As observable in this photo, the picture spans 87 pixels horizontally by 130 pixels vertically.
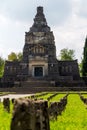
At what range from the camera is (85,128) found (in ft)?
40.8

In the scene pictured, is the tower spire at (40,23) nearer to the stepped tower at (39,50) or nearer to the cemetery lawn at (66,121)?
the stepped tower at (39,50)

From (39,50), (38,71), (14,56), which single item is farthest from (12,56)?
(38,71)

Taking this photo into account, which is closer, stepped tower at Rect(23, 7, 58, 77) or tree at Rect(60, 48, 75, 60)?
stepped tower at Rect(23, 7, 58, 77)

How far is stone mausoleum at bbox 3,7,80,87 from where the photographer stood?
2923 inches

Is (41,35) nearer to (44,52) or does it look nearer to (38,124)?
(44,52)

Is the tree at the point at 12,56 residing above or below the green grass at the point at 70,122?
above

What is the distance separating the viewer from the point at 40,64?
75312 millimetres

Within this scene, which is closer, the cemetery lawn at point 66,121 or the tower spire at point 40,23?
the cemetery lawn at point 66,121

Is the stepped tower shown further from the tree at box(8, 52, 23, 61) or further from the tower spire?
the tree at box(8, 52, 23, 61)

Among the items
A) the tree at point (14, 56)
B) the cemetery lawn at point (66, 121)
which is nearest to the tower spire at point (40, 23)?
the tree at point (14, 56)

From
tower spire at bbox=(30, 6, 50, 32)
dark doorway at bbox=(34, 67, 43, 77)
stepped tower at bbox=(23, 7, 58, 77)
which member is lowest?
dark doorway at bbox=(34, 67, 43, 77)

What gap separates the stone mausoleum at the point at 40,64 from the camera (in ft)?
244

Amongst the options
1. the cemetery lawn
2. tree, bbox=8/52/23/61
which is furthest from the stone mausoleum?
the cemetery lawn

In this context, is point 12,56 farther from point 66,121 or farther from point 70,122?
point 70,122
